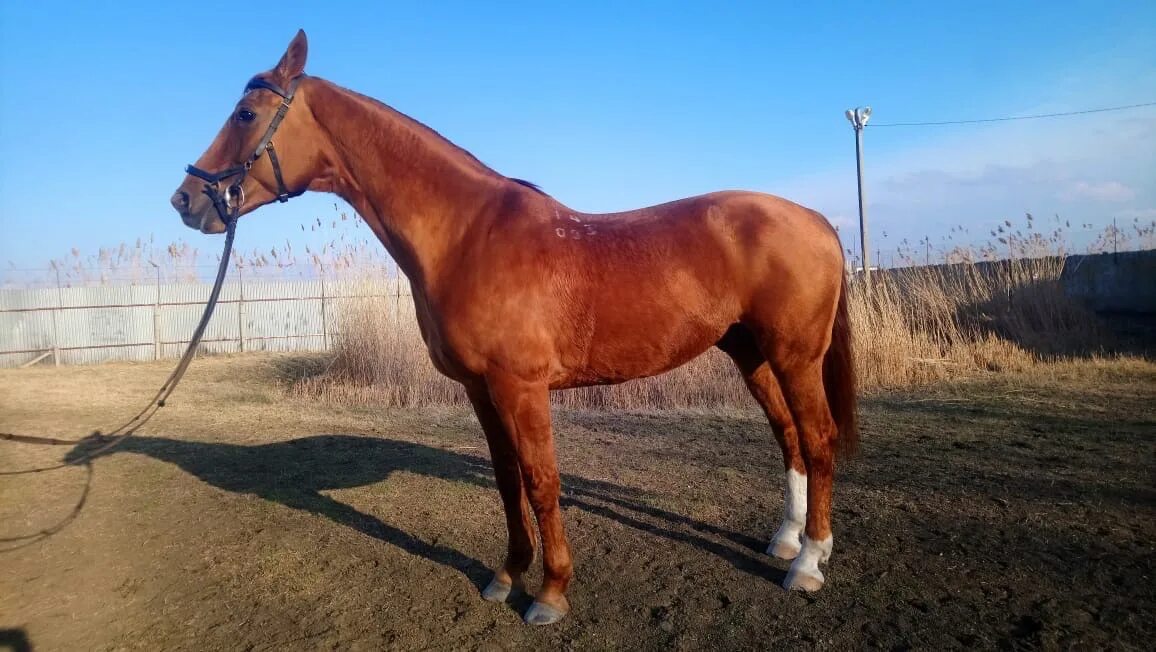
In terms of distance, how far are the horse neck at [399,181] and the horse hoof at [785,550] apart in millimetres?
2422

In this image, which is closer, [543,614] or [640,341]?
[543,614]

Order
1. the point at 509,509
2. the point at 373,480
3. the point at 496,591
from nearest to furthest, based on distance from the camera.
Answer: the point at 496,591 → the point at 509,509 → the point at 373,480

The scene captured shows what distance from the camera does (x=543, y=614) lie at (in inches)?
114

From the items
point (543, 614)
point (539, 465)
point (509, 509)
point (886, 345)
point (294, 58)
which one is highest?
point (294, 58)

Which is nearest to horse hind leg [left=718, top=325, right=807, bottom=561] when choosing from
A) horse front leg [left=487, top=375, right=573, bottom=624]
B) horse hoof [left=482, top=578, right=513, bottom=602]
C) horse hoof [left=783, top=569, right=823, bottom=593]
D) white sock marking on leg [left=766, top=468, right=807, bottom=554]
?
white sock marking on leg [left=766, top=468, right=807, bottom=554]

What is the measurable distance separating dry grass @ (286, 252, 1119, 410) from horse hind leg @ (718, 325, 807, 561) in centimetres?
498

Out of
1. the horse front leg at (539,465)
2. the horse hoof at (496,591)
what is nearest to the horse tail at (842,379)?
the horse front leg at (539,465)

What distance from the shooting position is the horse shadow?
3.71 m

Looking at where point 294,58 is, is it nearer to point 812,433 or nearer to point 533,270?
point 533,270

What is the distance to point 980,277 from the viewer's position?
1197cm

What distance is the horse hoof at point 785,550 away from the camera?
3463 mm

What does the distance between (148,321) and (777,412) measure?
73.3 ft

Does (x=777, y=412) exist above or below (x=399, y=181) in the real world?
below

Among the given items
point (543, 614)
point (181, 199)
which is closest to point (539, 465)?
point (543, 614)
